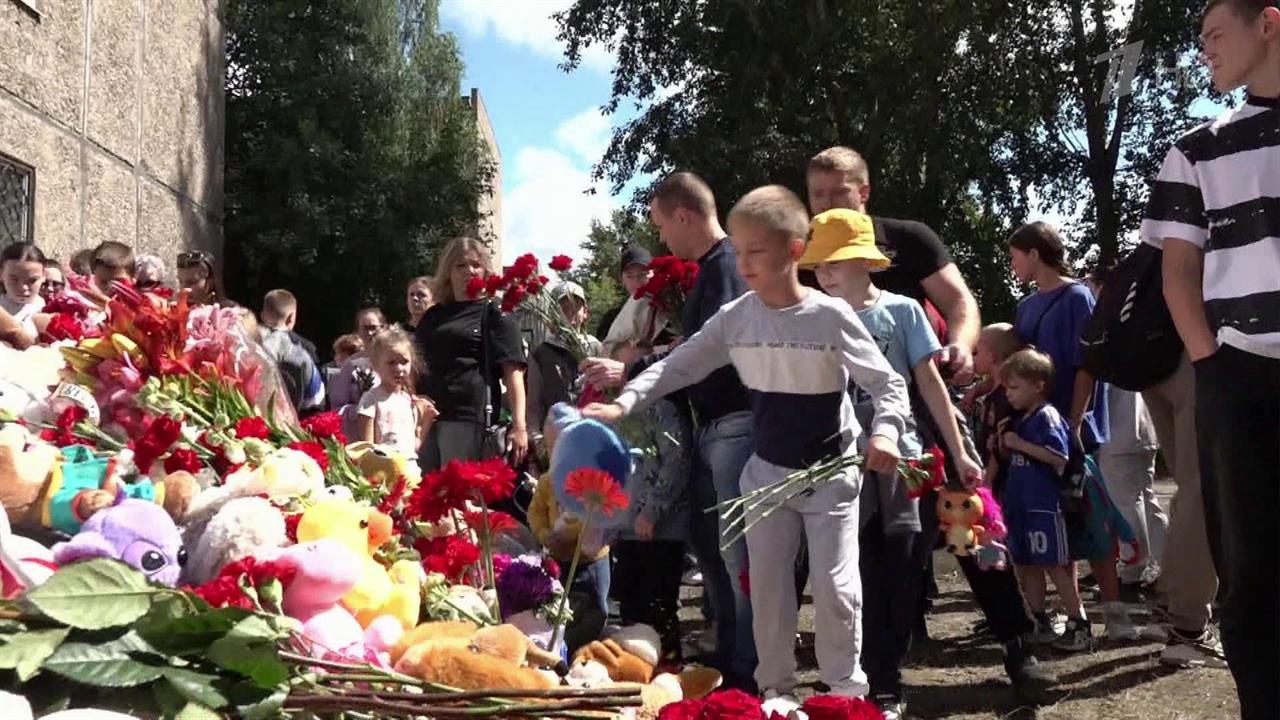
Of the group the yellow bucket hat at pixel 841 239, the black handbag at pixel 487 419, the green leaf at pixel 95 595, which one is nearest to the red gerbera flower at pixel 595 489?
the green leaf at pixel 95 595

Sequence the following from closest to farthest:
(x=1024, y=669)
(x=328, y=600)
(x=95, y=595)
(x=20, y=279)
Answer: (x=95, y=595)
(x=328, y=600)
(x=1024, y=669)
(x=20, y=279)

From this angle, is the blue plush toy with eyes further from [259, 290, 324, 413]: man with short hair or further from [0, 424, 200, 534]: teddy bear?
[259, 290, 324, 413]: man with short hair

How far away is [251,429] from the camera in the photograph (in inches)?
128

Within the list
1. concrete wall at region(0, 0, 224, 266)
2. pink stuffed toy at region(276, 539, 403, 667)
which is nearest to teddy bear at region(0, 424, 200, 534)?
pink stuffed toy at region(276, 539, 403, 667)

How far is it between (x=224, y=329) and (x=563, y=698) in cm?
171

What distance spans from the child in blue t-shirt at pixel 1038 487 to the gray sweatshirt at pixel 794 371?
193 centimetres

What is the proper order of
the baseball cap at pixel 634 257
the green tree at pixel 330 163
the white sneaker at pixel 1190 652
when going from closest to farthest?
the white sneaker at pixel 1190 652 < the baseball cap at pixel 634 257 < the green tree at pixel 330 163

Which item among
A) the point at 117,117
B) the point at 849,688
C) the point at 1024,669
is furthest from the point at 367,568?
→ the point at 117,117

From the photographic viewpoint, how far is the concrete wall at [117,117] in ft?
30.3

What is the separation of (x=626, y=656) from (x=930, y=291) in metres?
1.83

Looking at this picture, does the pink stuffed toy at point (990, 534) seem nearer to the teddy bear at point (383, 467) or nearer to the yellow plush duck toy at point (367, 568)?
the teddy bear at point (383, 467)

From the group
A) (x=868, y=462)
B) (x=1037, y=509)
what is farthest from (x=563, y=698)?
(x=1037, y=509)

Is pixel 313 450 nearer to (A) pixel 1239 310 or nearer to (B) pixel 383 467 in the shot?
(B) pixel 383 467

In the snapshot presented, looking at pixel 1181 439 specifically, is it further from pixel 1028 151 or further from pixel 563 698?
pixel 1028 151
